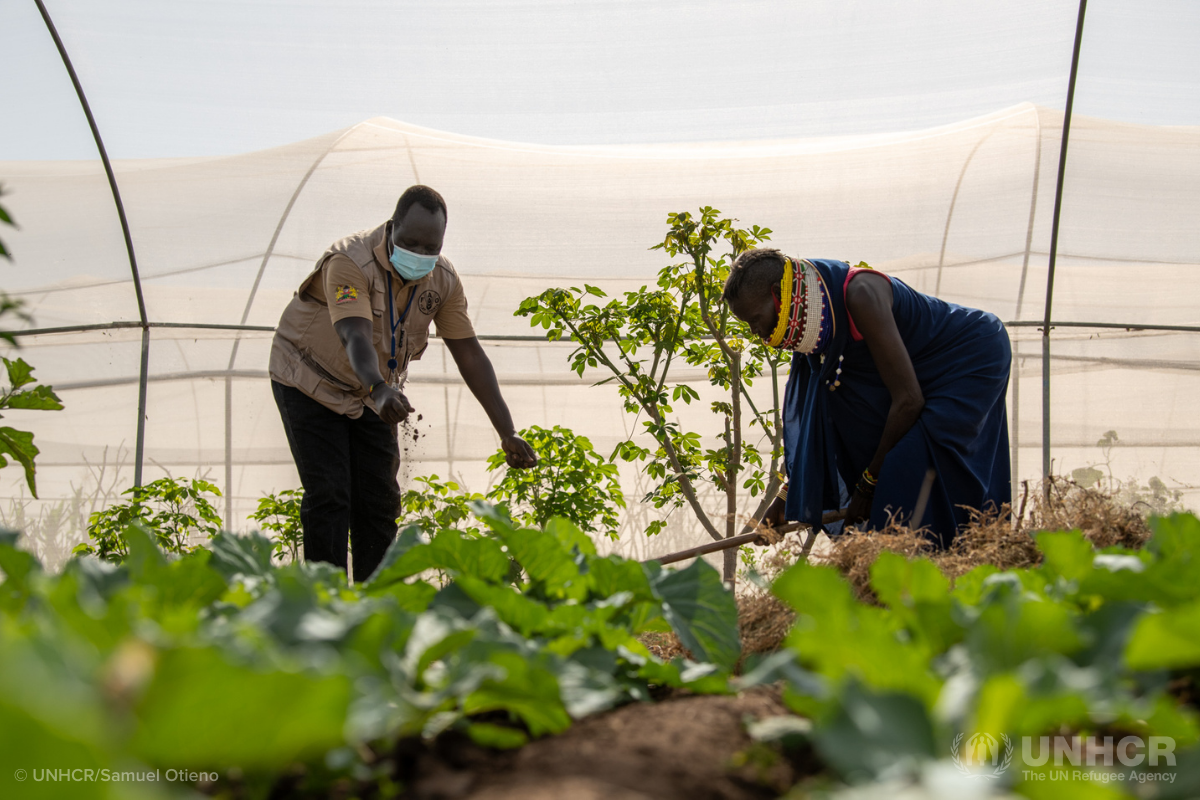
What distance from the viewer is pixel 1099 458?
444 centimetres

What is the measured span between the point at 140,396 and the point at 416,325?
2201mm

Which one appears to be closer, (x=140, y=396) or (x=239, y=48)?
(x=239, y=48)

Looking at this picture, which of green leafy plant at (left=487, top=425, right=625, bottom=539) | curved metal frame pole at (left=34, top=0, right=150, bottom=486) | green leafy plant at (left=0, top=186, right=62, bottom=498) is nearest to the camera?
green leafy plant at (left=0, top=186, right=62, bottom=498)

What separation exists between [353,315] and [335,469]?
1.90 ft

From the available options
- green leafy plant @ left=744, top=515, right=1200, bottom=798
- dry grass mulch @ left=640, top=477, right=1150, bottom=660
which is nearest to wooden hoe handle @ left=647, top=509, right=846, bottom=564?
dry grass mulch @ left=640, top=477, right=1150, bottom=660

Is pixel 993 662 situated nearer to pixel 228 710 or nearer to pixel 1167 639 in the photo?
pixel 1167 639

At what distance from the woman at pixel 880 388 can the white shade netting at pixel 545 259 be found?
1.83 metres

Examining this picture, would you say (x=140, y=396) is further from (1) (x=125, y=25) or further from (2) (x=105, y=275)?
(1) (x=125, y=25)

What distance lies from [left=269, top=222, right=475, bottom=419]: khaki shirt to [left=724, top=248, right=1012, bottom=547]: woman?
113cm

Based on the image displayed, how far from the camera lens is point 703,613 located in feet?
3.46

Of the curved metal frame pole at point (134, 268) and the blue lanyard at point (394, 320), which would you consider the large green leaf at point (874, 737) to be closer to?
the blue lanyard at point (394, 320)

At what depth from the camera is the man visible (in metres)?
2.85

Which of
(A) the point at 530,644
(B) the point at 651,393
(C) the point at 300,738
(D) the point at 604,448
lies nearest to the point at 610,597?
(A) the point at 530,644

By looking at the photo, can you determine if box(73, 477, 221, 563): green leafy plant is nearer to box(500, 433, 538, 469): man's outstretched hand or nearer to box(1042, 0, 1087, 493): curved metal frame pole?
box(500, 433, 538, 469): man's outstretched hand
